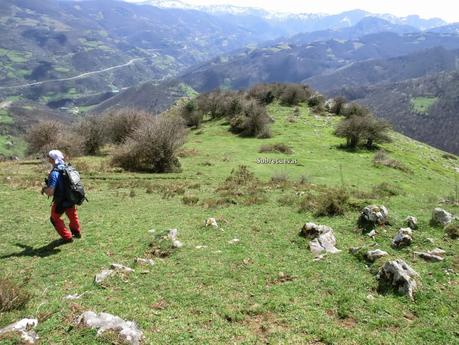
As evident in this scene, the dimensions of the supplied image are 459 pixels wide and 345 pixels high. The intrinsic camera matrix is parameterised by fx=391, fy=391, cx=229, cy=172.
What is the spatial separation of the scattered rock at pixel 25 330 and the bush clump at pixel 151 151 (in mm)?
26993

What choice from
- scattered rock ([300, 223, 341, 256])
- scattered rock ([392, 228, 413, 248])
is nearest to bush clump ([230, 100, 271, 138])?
scattered rock ([300, 223, 341, 256])

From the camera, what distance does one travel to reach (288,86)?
87.0 meters

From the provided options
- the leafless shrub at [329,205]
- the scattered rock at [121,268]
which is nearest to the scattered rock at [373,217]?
the leafless shrub at [329,205]

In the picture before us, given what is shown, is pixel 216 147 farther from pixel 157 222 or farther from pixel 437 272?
pixel 437 272

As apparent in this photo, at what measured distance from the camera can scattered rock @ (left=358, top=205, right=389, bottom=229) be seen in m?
14.0

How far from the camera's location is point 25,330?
7594mm

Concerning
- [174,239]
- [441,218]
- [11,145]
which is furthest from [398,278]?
[11,145]

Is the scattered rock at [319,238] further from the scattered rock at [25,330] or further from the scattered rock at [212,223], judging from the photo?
the scattered rock at [25,330]

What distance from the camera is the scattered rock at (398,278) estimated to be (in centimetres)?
939

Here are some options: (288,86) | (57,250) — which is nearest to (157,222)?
(57,250)

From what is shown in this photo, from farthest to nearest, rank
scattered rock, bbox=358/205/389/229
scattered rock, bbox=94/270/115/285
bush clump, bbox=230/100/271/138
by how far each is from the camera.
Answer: bush clump, bbox=230/100/271/138
scattered rock, bbox=358/205/389/229
scattered rock, bbox=94/270/115/285

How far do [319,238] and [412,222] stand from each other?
3494 millimetres

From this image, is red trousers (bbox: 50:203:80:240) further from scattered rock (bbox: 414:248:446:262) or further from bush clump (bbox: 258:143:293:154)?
bush clump (bbox: 258:143:293:154)

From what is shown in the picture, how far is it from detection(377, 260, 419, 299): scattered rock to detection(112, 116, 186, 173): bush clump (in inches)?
1042
